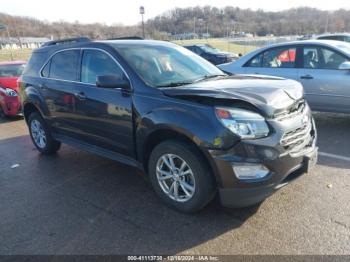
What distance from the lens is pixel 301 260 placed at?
261 cm

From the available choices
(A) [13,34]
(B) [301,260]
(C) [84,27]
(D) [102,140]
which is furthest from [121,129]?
(A) [13,34]

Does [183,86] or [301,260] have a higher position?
[183,86]

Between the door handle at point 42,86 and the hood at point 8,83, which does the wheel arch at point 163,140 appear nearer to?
the door handle at point 42,86

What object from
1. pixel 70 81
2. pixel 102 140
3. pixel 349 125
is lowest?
pixel 349 125

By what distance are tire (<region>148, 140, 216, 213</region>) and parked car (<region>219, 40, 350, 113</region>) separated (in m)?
3.99

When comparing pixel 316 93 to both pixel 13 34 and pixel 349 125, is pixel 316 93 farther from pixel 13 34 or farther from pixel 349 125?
pixel 13 34

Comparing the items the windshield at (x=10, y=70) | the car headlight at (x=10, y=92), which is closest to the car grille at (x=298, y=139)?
the car headlight at (x=10, y=92)

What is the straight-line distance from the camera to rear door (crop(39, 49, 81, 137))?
4.52 metres

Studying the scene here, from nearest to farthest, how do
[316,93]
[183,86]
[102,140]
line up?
[183,86]
[102,140]
[316,93]

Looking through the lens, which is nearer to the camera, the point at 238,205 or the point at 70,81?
the point at 238,205

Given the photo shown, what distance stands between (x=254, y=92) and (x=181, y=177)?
1.13m

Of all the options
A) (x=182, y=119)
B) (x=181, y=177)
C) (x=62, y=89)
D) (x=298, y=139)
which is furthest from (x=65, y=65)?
(x=298, y=139)

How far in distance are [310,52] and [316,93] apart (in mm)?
824

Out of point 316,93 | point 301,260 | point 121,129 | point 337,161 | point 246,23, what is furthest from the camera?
point 246,23
